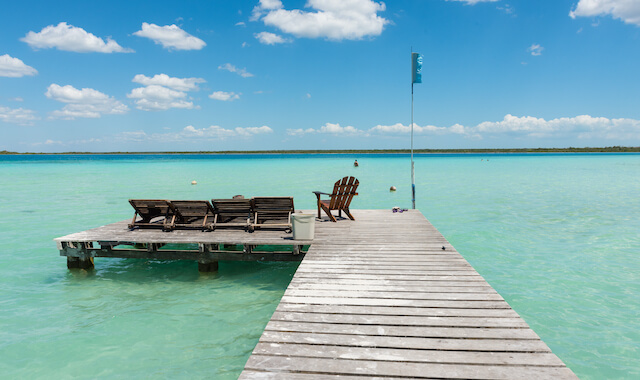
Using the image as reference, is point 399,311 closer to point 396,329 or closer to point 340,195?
point 396,329

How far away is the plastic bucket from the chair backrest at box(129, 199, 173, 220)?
3146 millimetres

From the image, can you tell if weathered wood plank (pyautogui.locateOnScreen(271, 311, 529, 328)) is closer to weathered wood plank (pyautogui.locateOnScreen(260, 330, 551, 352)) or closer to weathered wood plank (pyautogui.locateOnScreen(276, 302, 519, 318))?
weathered wood plank (pyautogui.locateOnScreen(276, 302, 519, 318))

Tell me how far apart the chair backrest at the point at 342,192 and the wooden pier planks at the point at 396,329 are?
3752 millimetres

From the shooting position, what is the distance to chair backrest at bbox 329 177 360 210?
973 centimetres

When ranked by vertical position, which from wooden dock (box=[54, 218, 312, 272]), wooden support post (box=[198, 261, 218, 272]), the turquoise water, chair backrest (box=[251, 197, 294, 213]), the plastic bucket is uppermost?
chair backrest (box=[251, 197, 294, 213])

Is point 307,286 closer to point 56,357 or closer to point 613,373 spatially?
point 56,357

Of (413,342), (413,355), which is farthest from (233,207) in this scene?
(413,355)

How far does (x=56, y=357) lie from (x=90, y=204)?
689 inches

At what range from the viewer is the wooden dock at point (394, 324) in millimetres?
3049

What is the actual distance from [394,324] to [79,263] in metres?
7.79

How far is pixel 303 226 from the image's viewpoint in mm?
7309

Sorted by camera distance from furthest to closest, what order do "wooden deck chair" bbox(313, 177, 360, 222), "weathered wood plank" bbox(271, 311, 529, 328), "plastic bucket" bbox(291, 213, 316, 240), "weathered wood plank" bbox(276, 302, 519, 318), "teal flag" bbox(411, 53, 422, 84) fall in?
"teal flag" bbox(411, 53, 422, 84) → "wooden deck chair" bbox(313, 177, 360, 222) → "plastic bucket" bbox(291, 213, 316, 240) → "weathered wood plank" bbox(276, 302, 519, 318) → "weathered wood plank" bbox(271, 311, 529, 328)

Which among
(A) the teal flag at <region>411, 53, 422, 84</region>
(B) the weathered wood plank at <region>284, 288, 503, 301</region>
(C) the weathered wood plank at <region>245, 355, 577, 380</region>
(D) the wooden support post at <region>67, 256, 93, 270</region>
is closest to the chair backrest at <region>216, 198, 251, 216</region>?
(D) the wooden support post at <region>67, 256, 93, 270</region>

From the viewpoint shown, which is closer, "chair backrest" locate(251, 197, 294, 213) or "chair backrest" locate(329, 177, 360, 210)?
"chair backrest" locate(251, 197, 294, 213)
